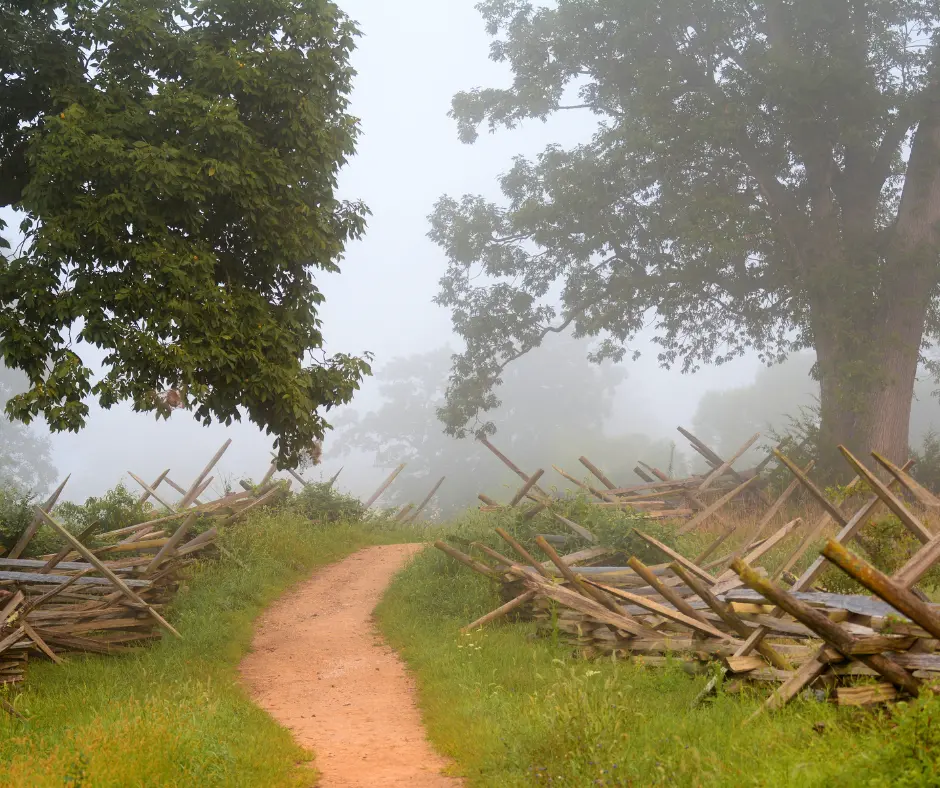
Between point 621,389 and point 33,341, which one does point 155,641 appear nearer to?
point 33,341

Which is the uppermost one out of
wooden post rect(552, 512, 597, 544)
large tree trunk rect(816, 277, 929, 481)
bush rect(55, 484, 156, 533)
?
large tree trunk rect(816, 277, 929, 481)

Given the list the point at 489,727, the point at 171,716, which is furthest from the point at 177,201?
the point at 489,727

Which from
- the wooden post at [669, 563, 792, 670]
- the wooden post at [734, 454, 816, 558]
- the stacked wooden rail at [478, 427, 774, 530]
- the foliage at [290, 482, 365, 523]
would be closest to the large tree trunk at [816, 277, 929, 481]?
the stacked wooden rail at [478, 427, 774, 530]

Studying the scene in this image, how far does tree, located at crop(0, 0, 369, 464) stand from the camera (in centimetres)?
930

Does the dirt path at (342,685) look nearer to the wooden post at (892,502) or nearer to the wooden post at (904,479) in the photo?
the wooden post at (892,502)

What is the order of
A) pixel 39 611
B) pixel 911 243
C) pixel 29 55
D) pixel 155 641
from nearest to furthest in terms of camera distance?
pixel 29 55 → pixel 39 611 → pixel 155 641 → pixel 911 243

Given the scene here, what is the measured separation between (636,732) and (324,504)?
15.4 metres

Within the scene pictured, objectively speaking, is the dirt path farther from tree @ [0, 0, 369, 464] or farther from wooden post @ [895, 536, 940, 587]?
wooden post @ [895, 536, 940, 587]

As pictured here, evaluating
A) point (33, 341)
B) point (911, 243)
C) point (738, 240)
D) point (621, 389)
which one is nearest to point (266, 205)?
point (33, 341)

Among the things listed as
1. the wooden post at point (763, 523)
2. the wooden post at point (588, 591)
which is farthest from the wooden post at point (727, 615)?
the wooden post at point (763, 523)

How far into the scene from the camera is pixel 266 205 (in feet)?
33.9

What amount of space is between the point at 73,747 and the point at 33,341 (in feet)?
14.9

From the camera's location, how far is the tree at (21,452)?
46.5 m

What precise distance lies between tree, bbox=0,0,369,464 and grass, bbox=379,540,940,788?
406 cm
